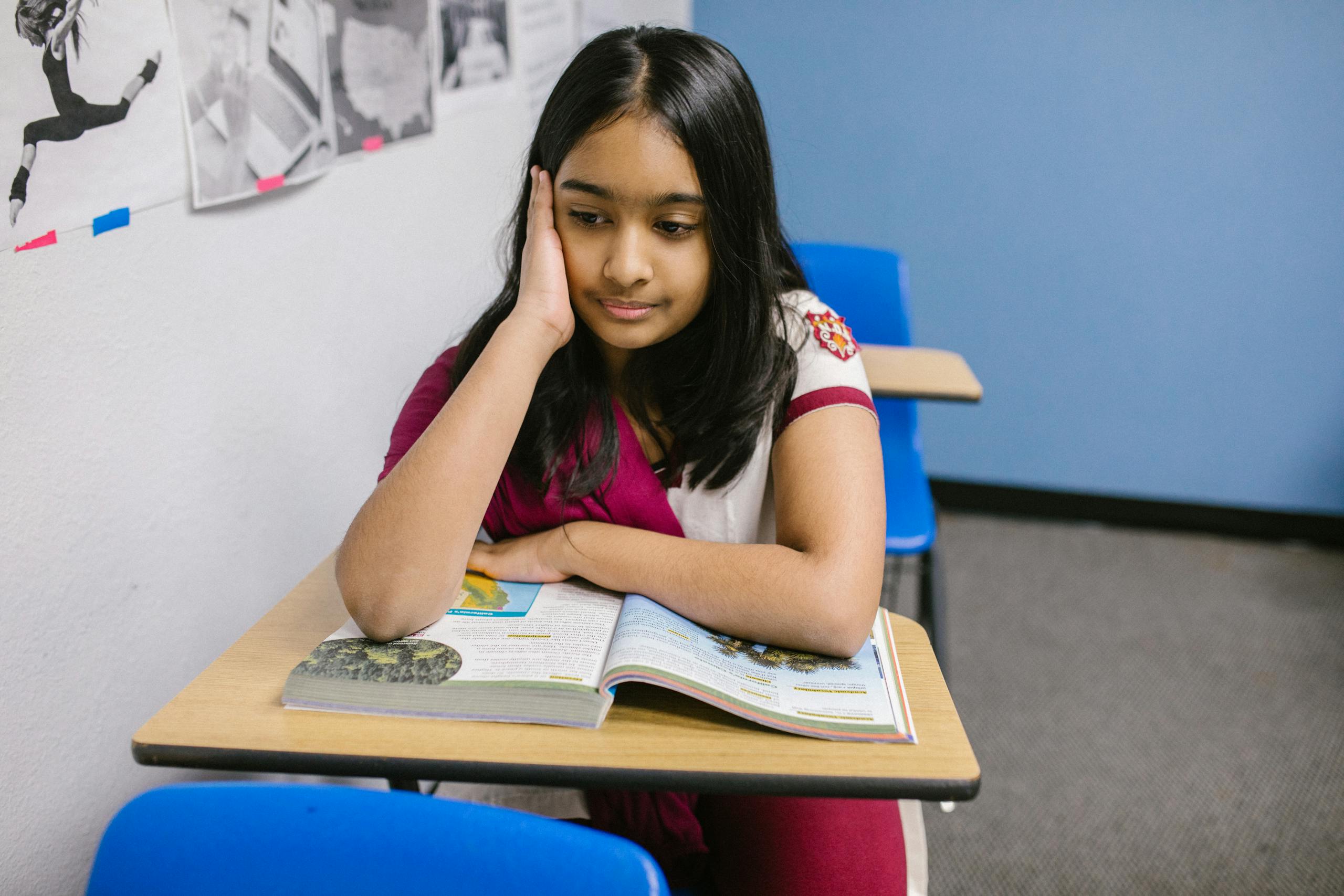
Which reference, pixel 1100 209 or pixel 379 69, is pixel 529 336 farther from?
pixel 1100 209

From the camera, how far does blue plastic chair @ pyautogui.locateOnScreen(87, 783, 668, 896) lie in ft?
1.82

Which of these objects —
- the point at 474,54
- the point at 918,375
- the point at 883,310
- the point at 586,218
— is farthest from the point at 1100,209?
the point at 586,218

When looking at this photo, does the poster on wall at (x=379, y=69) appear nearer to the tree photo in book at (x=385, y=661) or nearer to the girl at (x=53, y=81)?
the girl at (x=53, y=81)

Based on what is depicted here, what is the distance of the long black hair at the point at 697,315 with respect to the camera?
92 centimetres

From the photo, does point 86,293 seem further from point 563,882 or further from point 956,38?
point 956,38

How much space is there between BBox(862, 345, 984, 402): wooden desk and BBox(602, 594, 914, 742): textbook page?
72 centimetres

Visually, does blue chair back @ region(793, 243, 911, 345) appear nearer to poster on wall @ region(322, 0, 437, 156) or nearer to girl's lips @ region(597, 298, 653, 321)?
poster on wall @ region(322, 0, 437, 156)

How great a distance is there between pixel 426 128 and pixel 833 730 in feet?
4.14

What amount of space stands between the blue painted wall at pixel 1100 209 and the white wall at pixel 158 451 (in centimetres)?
164

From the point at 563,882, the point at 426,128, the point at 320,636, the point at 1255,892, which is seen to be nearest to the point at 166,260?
the point at 320,636

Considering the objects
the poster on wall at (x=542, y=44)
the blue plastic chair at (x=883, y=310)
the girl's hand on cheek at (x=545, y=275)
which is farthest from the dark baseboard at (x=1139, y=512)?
the girl's hand on cheek at (x=545, y=275)

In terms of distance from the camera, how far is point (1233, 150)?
2.50m

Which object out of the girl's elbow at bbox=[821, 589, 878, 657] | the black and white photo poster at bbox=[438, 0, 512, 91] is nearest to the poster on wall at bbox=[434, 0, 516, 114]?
the black and white photo poster at bbox=[438, 0, 512, 91]

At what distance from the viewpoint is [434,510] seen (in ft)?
2.85
